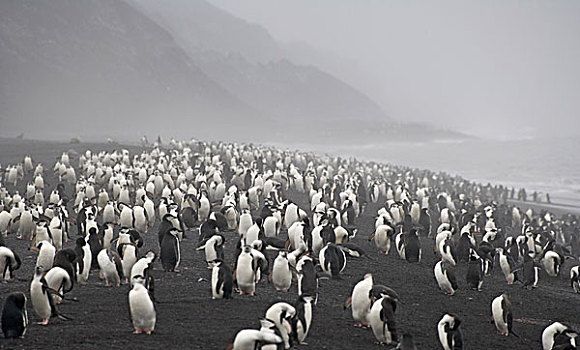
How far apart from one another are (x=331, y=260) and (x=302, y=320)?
341 cm

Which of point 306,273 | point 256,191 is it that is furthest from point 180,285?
point 256,191

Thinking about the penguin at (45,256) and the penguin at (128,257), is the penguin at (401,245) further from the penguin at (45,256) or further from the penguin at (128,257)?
the penguin at (45,256)

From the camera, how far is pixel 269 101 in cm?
12619

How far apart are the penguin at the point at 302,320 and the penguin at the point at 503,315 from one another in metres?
3.14

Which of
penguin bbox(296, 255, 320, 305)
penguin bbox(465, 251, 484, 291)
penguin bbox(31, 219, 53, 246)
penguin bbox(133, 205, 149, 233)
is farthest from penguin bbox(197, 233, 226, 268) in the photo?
penguin bbox(465, 251, 484, 291)

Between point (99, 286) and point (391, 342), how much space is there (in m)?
4.56

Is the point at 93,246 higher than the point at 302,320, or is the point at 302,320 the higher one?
the point at 93,246

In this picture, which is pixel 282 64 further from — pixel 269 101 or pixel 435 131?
pixel 435 131

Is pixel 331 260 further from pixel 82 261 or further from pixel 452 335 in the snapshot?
pixel 82 261

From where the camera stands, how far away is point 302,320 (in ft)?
25.8

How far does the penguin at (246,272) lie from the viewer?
31.7 ft

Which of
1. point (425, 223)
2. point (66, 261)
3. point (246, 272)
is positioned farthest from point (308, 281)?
point (425, 223)

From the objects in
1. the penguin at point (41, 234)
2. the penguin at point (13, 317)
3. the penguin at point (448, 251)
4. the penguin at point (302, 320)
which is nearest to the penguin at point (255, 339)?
the penguin at point (302, 320)

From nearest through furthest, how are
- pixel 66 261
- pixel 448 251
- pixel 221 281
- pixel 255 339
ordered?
1. pixel 255 339
2. pixel 66 261
3. pixel 221 281
4. pixel 448 251
